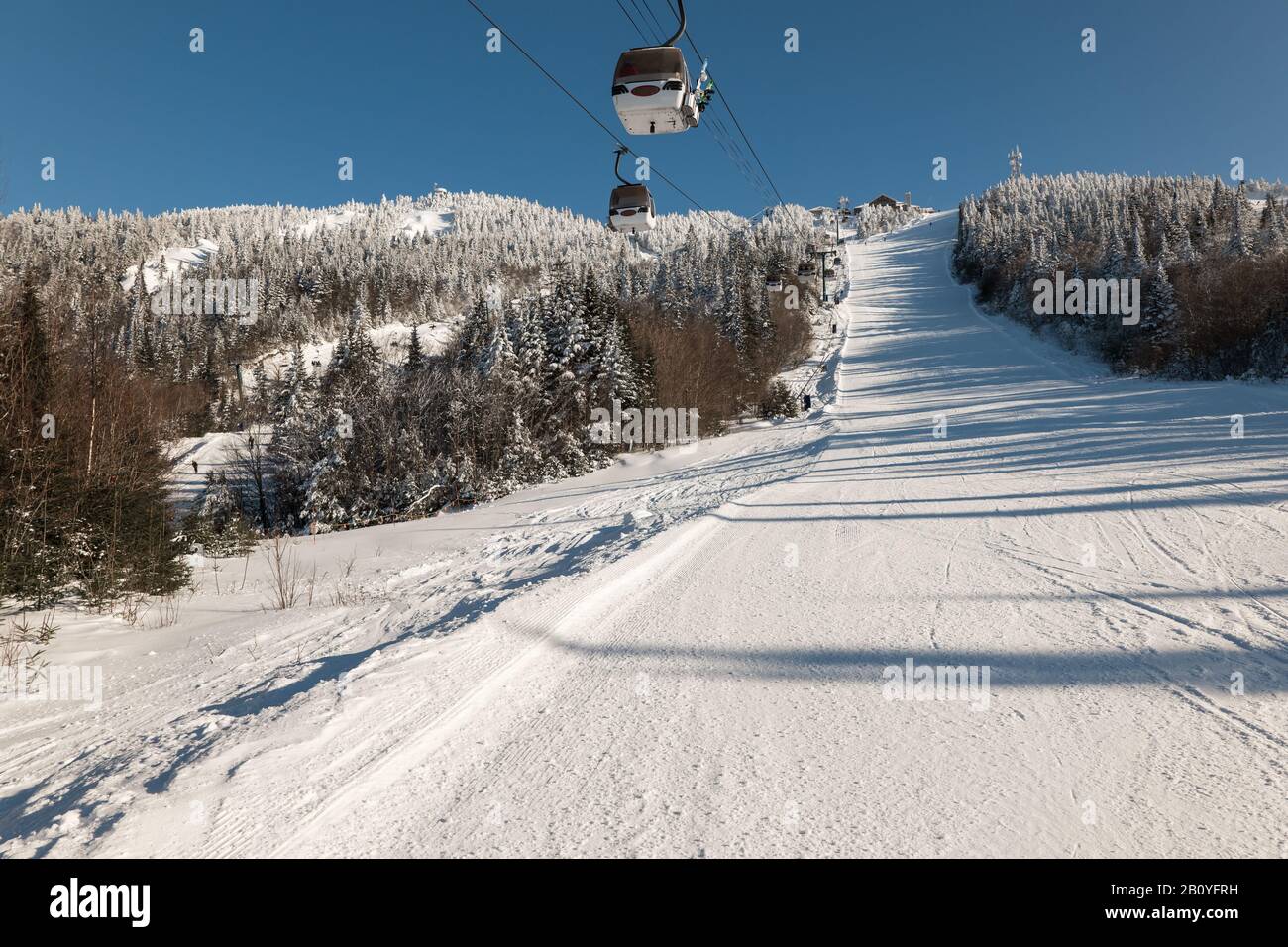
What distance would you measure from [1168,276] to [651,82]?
32064 mm

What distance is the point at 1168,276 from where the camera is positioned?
2736cm

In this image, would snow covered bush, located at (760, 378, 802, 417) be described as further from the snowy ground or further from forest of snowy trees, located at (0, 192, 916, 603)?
the snowy ground

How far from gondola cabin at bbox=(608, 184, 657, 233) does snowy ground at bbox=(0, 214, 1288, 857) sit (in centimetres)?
572

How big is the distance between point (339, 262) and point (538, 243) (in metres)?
64.4

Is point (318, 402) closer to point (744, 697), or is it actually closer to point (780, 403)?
point (780, 403)

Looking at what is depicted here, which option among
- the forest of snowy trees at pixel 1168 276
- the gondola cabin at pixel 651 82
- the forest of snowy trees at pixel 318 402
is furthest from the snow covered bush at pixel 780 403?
the gondola cabin at pixel 651 82

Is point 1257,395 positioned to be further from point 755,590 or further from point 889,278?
point 889,278

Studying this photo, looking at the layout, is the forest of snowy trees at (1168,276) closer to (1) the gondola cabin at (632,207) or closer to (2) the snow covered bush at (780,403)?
(2) the snow covered bush at (780,403)

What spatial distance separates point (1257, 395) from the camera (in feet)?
43.7

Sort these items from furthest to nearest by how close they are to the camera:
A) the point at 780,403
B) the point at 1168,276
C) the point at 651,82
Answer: the point at 1168,276 < the point at 780,403 < the point at 651,82

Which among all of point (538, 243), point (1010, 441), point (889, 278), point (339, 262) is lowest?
point (1010, 441)

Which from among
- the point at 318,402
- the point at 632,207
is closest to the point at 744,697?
the point at 632,207
